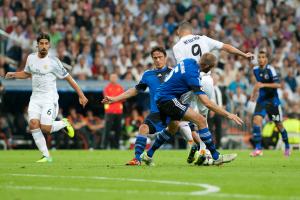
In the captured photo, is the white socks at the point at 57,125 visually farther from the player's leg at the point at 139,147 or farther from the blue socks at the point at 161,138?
the blue socks at the point at 161,138

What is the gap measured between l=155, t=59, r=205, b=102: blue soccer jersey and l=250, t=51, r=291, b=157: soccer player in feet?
24.4

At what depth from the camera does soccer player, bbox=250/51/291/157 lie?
886 inches

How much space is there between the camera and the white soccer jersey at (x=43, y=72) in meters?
18.2

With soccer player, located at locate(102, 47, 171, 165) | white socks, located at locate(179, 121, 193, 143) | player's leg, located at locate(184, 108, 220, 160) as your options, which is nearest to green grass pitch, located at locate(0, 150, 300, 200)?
player's leg, located at locate(184, 108, 220, 160)

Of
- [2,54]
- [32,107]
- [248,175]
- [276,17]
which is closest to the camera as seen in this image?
[248,175]

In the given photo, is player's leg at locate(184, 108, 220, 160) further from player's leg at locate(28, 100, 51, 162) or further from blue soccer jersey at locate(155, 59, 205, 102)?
player's leg at locate(28, 100, 51, 162)

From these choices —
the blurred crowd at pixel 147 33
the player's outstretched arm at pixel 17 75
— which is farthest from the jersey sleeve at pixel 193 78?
the blurred crowd at pixel 147 33

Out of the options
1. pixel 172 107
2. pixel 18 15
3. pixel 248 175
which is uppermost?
pixel 18 15

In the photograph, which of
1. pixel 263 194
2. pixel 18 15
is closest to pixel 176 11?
pixel 18 15

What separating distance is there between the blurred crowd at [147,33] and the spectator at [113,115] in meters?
1.56

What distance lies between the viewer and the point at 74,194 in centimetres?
1040

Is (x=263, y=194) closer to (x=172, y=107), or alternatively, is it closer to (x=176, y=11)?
(x=172, y=107)

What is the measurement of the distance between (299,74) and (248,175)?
21.0 meters

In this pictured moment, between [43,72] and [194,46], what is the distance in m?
3.09
